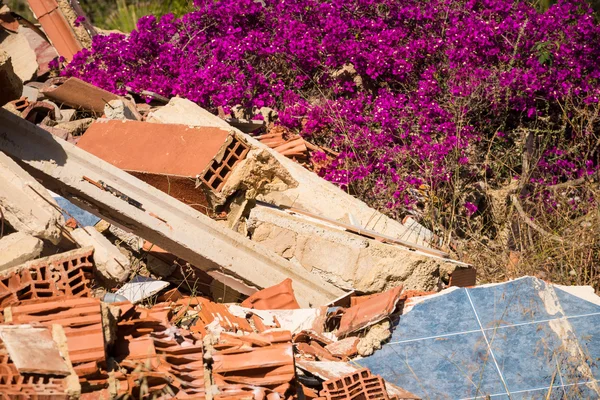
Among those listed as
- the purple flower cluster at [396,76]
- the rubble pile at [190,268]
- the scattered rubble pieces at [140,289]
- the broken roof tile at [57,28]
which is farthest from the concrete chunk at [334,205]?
the broken roof tile at [57,28]

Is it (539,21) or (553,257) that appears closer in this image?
(553,257)

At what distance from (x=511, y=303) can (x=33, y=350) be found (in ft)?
8.51

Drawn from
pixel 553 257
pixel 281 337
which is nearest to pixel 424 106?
pixel 553 257

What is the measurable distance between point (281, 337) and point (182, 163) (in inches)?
62.0

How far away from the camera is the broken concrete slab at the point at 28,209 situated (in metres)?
3.68

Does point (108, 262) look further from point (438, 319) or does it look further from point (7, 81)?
point (438, 319)

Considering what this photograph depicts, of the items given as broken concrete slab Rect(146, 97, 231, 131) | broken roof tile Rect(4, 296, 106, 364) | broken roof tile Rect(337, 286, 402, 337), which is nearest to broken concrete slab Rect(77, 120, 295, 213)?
broken concrete slab Rect(146, 97, 231, 131)

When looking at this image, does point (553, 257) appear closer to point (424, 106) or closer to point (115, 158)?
point (424, 106)

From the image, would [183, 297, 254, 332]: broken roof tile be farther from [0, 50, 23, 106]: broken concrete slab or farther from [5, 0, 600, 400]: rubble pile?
[0, 50, 23, 106]: broken concrete slab

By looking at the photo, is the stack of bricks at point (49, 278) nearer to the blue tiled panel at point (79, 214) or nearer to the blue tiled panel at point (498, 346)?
the blue tiled panel at point (79, 214)

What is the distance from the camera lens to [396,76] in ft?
21.8

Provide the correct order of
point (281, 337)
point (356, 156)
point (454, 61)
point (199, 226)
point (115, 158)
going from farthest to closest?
point (454, 61)
point (356, 156)
point (115, 158)
point (199, 226)
point (281, 337)

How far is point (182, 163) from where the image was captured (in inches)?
175

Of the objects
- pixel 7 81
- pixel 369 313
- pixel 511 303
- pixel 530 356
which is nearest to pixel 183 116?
pixel 7 81
